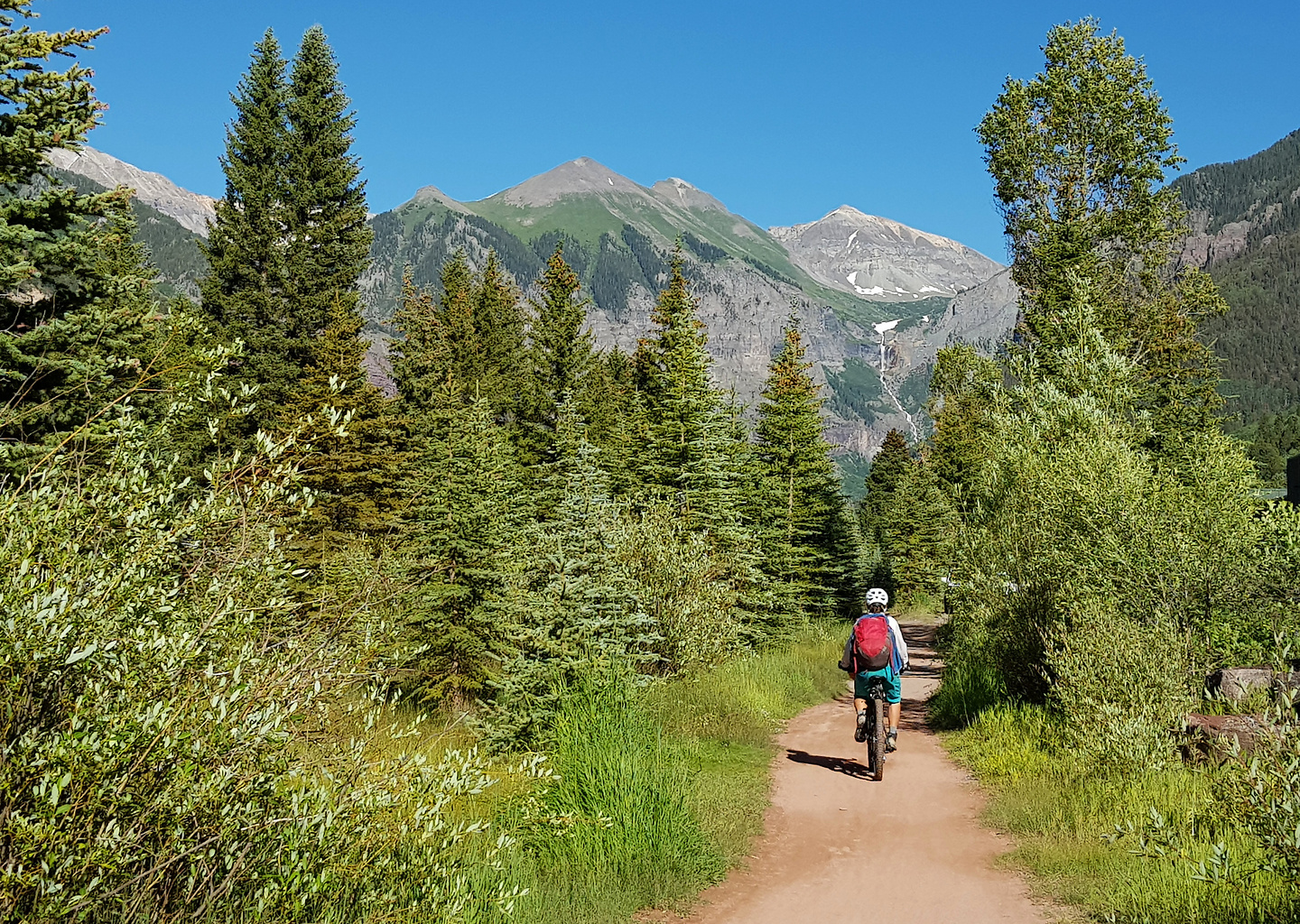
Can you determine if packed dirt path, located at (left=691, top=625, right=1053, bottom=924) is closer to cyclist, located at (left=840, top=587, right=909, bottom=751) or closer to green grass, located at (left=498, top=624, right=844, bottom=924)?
green grass, located at (left=498, top=624, right=844, bottom=924)

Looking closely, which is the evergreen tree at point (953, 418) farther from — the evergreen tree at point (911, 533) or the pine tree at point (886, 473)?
the pine tree at point (886, 473)

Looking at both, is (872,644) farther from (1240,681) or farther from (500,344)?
(500,344)

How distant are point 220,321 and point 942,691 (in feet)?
95.2

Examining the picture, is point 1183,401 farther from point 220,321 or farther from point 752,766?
point 220,321

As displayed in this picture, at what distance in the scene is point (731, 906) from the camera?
691cm

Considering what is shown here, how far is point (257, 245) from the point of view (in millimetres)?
32781

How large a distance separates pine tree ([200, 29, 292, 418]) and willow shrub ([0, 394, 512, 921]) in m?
26.5

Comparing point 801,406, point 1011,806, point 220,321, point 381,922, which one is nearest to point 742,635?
point 801,406

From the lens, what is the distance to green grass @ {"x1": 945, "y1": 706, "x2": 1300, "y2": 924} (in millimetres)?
5875

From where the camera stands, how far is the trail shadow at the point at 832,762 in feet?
36.5

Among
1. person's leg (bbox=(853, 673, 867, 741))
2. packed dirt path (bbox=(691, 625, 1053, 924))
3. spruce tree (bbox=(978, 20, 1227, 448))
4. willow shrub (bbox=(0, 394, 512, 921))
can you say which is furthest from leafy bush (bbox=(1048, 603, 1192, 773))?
spruce tree (bbox=(978, 20, 1227, 448))

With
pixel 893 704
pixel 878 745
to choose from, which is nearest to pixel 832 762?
pixel 878 745

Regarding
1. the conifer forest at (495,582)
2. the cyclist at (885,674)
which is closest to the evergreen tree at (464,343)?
the conifer forest at (495,582)

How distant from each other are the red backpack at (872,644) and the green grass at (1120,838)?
75.1 inches
